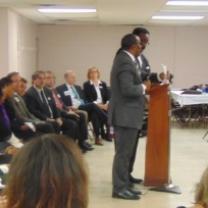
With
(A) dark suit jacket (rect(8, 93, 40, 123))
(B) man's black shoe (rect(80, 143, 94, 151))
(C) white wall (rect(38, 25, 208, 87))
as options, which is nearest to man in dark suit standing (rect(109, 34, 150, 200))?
(A) dark suit jacket (rect(8, 93, 40, 123))

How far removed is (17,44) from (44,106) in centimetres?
292

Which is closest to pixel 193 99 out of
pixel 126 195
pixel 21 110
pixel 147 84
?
pixel 21 110

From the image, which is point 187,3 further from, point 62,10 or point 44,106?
point 44,106

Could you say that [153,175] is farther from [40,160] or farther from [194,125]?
[194,125]

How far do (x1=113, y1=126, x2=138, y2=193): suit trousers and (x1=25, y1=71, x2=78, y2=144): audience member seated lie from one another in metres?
1.80

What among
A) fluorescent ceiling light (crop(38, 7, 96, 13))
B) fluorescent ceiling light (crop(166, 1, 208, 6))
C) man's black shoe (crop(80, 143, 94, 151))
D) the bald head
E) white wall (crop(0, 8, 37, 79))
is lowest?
man's black shoe (crop(80, 143, 94, 151))

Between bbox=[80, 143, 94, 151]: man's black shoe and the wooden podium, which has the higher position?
the wooden podium

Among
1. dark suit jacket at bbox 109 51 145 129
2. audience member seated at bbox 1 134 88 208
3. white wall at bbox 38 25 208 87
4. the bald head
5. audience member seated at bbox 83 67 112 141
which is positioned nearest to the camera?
audience member seated at bbox 1 134 88 208

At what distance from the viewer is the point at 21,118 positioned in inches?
201

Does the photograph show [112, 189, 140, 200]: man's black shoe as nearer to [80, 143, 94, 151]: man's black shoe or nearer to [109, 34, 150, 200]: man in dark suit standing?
[109, 34, 150, 200]: man in dark suit standing

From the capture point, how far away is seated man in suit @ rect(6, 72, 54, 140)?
474cm

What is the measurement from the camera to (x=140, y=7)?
7129 millimetres

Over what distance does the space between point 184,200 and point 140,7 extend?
158 inches

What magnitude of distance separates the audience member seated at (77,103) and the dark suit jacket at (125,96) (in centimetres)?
296
